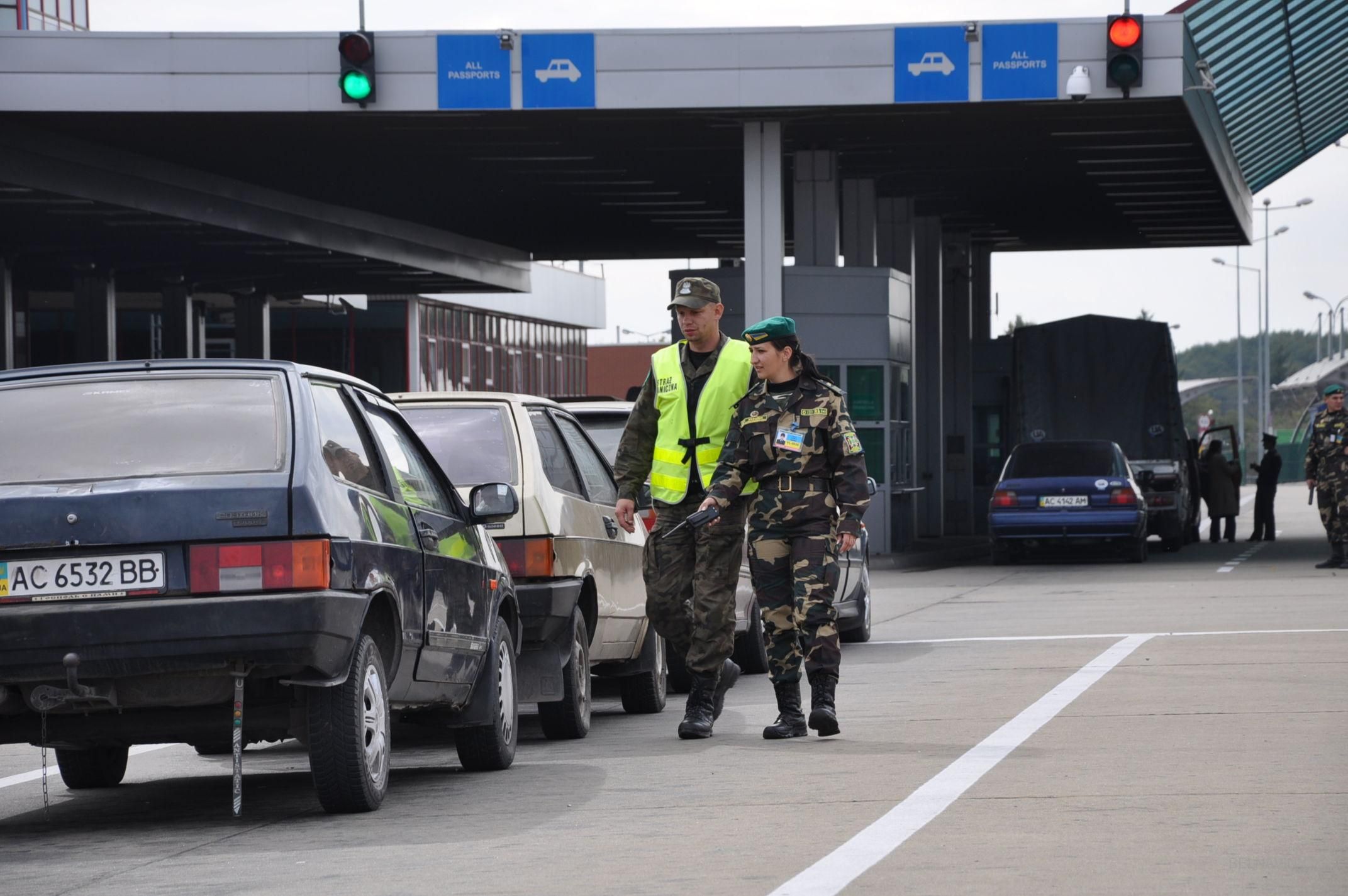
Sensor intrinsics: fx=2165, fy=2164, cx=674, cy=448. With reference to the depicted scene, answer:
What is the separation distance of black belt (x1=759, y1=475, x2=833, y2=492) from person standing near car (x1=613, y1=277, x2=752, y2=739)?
22cm

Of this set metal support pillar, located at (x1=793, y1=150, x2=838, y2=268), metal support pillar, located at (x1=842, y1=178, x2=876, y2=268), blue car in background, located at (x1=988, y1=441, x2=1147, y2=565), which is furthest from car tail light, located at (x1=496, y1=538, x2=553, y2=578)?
metal support pillar, located at (x1=842, y1=178, x2=876, y2=268)

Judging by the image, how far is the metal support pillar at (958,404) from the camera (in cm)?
3938

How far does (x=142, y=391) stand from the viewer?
7375mm

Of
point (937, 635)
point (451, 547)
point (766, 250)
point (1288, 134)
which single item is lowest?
point (937, 635)

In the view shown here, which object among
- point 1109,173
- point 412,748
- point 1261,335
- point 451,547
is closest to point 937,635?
point 412,748

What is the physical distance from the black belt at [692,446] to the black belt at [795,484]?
41 centimetres

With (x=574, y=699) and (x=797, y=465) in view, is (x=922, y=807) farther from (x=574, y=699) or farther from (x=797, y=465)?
(x=574, y=699)

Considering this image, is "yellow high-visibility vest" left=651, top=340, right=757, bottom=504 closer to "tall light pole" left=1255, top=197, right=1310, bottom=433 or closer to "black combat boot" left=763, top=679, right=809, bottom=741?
"black combat boot" left=763, top=679, right=809, bottom=741

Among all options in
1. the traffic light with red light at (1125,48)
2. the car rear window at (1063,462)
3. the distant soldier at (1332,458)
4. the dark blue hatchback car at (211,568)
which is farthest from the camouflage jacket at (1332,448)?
the dark blue hatchback car at (211,568)

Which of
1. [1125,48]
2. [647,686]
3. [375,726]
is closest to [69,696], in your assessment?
[375,726]

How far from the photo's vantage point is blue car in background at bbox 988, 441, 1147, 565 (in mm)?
25594

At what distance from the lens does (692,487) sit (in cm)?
952

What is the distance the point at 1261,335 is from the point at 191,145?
64026mm

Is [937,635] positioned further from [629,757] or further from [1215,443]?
[1215,443]
